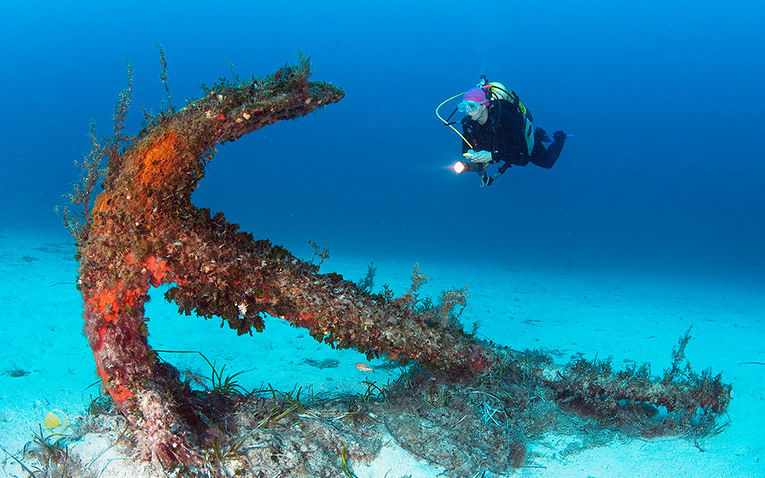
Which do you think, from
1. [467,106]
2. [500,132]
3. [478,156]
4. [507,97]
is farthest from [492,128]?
[478,156]

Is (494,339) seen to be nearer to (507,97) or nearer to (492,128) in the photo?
(492,128)

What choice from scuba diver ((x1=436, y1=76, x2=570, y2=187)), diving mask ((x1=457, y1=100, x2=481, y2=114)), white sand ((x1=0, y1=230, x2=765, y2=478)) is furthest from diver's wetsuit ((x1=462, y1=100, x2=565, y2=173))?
white sand ((x1=0, y1=230, x2=765, y2=478))

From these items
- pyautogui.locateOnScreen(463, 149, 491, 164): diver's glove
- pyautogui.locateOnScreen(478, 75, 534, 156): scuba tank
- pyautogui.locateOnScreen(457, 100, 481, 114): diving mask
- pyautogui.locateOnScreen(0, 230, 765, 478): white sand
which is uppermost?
pyautogui.locateOnScreen(478, 75, 534, 156): scuba tank

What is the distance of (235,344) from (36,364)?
2437 mm

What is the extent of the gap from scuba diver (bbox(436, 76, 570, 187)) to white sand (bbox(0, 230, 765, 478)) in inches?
140

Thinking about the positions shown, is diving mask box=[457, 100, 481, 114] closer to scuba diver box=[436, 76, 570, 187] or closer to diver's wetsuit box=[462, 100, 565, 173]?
scuba diver box=[436, 76, 570, 187]

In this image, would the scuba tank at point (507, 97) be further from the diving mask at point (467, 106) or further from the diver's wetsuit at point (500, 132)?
the diving mask at point (467, 106)

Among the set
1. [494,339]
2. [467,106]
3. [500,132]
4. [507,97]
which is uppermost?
[507,97]

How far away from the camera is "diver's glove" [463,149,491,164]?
6331 millimetres

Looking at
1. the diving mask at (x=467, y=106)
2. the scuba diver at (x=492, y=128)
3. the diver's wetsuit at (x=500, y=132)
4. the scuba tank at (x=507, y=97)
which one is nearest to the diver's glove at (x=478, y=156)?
the scuba diver at (x=492, y=128)

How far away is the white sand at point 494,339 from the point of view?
11.4 feet

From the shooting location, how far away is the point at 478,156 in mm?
6336

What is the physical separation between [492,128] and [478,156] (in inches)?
37.4

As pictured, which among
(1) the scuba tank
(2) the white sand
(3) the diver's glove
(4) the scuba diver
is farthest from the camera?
(1) the scuba tank
